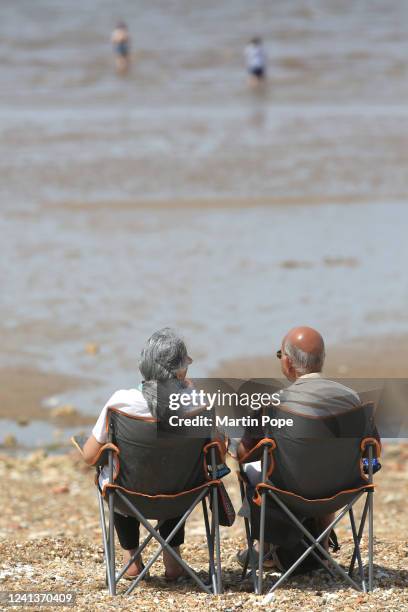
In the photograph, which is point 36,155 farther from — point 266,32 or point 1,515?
point 266,32

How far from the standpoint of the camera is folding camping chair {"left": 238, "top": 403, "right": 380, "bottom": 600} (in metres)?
4.55

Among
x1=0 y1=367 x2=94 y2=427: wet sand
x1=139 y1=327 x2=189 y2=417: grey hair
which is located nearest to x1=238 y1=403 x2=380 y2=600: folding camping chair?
x1=139 y1=327 x2=189 y2=417: grey hair

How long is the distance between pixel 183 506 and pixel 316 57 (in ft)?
105

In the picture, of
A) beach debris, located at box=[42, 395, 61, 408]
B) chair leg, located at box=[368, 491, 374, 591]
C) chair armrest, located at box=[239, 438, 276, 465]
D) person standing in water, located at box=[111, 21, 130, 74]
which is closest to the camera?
chair armrest, located at box=[239, 438, 276, 465]

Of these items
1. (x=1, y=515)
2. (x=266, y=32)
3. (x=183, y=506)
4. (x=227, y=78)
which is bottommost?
(x=1, y=515)

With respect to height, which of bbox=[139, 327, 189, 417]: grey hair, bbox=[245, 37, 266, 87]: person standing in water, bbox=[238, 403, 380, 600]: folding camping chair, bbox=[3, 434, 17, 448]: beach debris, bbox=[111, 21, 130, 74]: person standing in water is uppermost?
bbox=[111, 21, 130, 74]: person standing in water

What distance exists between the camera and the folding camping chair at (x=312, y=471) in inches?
179

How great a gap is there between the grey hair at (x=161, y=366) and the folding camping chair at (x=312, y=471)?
1.37 feet

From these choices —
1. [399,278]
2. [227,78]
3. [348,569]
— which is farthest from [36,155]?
[348,569]

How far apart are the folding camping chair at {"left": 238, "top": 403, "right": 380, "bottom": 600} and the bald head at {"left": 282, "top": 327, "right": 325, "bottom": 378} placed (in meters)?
0.23

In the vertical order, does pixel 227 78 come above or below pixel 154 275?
above

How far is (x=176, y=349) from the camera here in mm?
4586

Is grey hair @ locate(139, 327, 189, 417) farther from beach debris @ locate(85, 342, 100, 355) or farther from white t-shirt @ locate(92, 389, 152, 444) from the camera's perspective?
beach debris @ locate(85, 342, 100, 355)

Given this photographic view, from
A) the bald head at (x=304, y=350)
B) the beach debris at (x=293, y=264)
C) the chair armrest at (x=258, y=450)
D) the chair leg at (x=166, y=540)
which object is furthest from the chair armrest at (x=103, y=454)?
the beach debris at (x=293, y=264)
